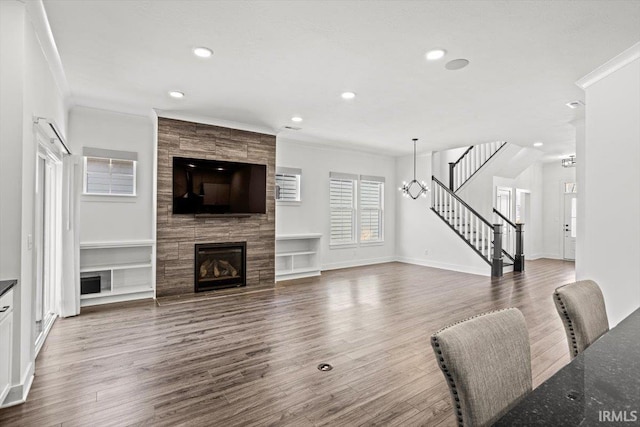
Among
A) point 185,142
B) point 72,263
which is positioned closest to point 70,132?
point 185,142

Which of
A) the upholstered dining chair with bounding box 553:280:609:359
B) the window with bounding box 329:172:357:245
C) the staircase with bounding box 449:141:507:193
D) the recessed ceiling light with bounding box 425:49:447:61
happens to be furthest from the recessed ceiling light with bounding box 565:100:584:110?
the window with bounding box 329:172:357:245

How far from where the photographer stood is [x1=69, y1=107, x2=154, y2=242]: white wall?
16.6 feet

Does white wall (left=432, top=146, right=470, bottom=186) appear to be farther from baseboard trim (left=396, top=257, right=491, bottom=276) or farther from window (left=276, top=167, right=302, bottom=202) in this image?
window (left=276, top=167, right=302, bottom=202)

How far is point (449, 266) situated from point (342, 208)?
289cm

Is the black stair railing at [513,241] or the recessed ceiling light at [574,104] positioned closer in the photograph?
the recessed ceiling light at [574,104]

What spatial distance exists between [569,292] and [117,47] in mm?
4006

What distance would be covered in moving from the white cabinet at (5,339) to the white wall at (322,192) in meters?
4.92

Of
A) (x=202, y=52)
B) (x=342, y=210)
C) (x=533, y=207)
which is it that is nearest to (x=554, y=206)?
(x=533, y=207)

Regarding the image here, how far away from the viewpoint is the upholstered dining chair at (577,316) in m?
1.47

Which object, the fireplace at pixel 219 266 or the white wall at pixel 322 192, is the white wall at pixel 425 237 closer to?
the white wall at pixel 322 192

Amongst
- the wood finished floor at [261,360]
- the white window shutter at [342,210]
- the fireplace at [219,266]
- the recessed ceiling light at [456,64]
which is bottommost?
the wood finished floor at [261,360]

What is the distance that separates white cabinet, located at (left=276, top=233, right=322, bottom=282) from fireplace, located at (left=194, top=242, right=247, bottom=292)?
869mm

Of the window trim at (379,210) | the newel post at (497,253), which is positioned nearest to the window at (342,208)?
the window trim at (379,210)

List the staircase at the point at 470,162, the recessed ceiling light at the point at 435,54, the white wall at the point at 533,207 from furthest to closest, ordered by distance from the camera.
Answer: the white wall at the point at 533,207 → the staircase at the point at 470,162 → the recessed ceiling light at the point at 435,54
